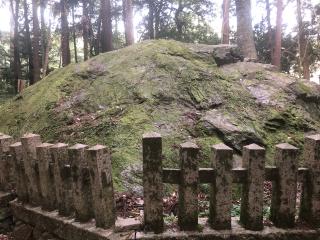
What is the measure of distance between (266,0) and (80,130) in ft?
64.5

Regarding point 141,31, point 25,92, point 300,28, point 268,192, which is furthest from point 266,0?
point 268,192

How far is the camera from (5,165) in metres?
4.77

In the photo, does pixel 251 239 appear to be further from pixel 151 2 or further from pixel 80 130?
pixel 151 2

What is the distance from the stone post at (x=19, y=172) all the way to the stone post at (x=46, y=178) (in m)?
0.46

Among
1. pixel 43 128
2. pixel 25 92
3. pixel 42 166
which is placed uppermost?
pixel 25 92

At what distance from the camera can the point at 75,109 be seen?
6066 mm

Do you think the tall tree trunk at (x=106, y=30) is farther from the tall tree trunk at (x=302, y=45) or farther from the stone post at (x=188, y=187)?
the stone post at (x=188, y=187)

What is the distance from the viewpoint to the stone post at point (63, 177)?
366 cm

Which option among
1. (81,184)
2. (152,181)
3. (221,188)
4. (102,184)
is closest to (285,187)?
(221,188)

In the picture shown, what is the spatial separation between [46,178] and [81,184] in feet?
2.16

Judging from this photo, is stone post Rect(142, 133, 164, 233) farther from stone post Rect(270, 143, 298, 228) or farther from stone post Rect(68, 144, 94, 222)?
stone post Rect(270, 143, 298, 228)

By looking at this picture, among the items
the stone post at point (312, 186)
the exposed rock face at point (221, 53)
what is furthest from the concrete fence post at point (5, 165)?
the exposed rock face at point (221, 53)

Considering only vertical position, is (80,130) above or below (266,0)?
below

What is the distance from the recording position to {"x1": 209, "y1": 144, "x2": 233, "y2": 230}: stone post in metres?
3.14
